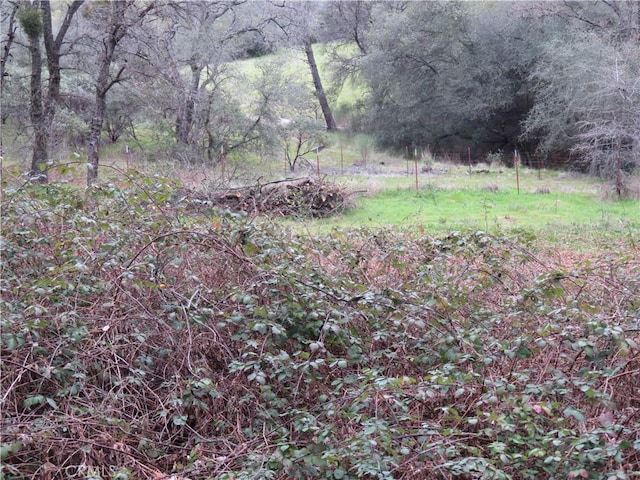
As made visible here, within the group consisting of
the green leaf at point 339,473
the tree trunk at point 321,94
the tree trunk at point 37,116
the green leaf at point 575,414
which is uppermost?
the tree trunk at point 321,94

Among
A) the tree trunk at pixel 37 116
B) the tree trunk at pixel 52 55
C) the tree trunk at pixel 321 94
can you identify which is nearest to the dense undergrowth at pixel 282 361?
the tree trunk at pixel 37 116

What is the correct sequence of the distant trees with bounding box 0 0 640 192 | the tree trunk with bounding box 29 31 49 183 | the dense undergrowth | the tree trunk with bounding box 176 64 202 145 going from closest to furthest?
the dense undergrowth
the tree trunk with bounding box 29 31 49 183
the distant trees with bounding box 0 0 640 192
the tree trunk with bounding box 176 64 202 145

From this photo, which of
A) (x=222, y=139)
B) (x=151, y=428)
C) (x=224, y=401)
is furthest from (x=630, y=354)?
(x=222, y=139)

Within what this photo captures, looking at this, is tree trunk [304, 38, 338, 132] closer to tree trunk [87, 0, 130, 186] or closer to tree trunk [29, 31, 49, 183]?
tree trunk [87, 0, 130, 186]

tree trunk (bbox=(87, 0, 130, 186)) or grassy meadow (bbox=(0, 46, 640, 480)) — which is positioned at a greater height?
tree trunk (bbox=(87, 0, 130, 186))

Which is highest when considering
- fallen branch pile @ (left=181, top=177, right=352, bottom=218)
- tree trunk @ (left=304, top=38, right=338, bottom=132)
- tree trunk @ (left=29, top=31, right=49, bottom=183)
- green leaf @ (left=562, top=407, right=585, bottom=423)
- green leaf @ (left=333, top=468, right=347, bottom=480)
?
tree trunk @ (left=304, top=38, right=338, bottom=132)

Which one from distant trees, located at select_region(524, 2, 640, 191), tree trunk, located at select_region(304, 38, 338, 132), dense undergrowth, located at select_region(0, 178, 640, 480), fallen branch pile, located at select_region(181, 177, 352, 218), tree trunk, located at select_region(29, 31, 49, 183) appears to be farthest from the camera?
tree trunk, located at select_region(304, 38, 338, 132)

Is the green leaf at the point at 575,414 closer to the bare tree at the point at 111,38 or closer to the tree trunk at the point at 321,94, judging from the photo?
the bare tree at the point at 111,38

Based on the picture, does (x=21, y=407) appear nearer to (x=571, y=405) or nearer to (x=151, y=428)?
(x=151, y=428)

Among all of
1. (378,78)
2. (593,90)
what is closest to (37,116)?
(593,90)

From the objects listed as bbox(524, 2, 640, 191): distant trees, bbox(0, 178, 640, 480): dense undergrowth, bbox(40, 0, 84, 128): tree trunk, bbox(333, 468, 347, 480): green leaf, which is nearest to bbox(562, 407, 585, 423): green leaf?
bbox(0, 178, 640, 480): dense undergrowth

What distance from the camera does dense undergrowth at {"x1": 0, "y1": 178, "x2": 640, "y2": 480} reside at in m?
3.38

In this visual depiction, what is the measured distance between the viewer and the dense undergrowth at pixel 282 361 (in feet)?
11.1

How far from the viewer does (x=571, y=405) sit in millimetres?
3652
